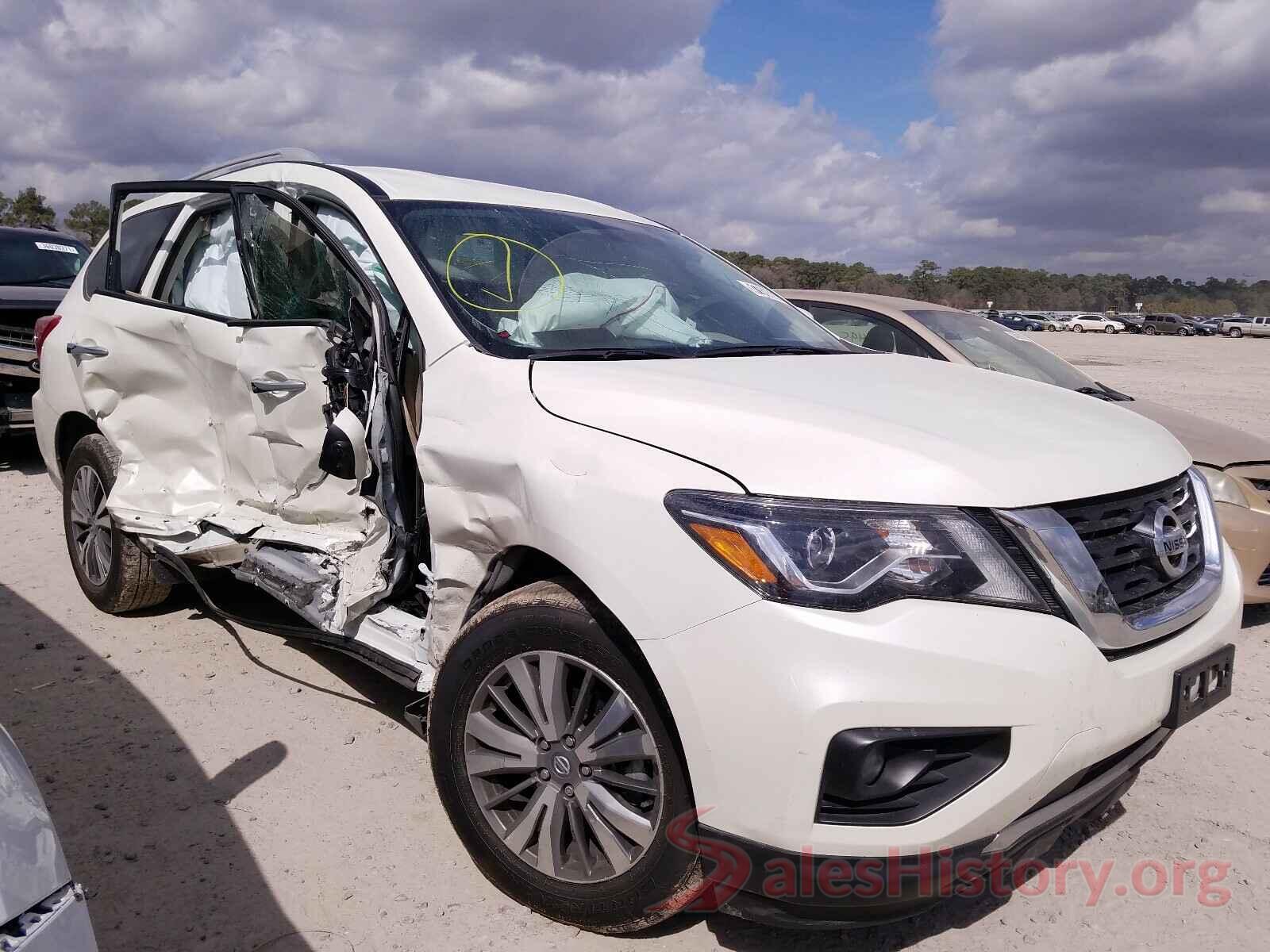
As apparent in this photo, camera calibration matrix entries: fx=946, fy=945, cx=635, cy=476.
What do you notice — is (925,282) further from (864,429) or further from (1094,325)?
(864,429)

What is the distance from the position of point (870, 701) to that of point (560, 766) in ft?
2.75

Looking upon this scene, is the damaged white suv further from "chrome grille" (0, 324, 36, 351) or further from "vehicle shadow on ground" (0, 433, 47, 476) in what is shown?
"vehicle shadow on ground" (0, 433, 47, 476)

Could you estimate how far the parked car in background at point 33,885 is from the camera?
133cm

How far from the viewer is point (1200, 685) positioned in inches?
88.2

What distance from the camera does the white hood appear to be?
1.95 m

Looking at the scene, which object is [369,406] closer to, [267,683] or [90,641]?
[267,683]

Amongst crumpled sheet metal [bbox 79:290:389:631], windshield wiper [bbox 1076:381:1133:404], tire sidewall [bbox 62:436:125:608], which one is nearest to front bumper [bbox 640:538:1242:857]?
crumpled sheet metal [bbox 79:290:389:631]

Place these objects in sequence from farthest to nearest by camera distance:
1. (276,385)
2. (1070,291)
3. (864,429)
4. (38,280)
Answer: (1070,291) → (38,280) → (276,385) → (864,429)

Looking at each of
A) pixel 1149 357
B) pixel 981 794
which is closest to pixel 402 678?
pixel 981 794

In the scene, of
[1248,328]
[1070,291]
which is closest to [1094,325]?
[1248,328]

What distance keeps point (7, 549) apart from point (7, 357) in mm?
2749

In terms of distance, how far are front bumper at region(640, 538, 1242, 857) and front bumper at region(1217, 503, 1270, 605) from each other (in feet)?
9.99

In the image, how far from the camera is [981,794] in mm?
1850

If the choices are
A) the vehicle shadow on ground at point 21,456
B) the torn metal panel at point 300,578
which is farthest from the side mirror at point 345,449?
the vehicle shadow on ground at point 21,456
